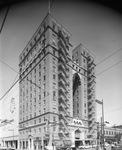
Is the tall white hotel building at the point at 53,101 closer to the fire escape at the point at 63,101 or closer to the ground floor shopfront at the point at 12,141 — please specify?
the fire escape at the point at 63,101

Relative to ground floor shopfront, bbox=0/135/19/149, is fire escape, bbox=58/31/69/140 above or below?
above

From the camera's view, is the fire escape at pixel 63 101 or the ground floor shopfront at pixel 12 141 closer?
the fire escape at pixel 63 101

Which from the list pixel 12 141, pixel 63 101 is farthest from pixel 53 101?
pixel 12 141

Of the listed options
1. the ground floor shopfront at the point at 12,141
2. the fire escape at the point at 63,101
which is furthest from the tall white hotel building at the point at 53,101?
the ground floor shopfront at the point at 12,141

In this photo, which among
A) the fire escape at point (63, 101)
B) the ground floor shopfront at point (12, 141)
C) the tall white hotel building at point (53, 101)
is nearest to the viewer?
the tall white hotel building at point (53, 101)

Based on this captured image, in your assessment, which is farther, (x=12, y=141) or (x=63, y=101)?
(x=12, y=141)

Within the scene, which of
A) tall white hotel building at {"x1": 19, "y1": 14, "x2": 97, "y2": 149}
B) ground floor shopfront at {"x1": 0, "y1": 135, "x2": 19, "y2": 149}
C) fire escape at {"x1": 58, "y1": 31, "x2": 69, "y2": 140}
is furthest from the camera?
ground floor shopfront at {"x1": 0, "y1": 135, "x2": 19, "y2": 149}

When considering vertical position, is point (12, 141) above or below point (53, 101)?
below

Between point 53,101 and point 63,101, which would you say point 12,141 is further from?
point 63,101

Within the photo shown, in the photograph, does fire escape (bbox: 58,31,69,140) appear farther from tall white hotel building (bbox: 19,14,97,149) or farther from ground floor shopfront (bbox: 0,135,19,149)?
ground floor shopfront (bbox: 0,135,19,149)

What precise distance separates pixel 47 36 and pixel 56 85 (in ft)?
23.2

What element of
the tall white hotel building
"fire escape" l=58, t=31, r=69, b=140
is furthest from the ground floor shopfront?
"fire escape" l=58, t=31, r=69, b=140

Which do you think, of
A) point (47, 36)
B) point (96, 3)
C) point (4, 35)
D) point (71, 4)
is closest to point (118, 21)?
point (96, 3)

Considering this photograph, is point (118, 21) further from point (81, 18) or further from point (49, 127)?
point (49, 127)
